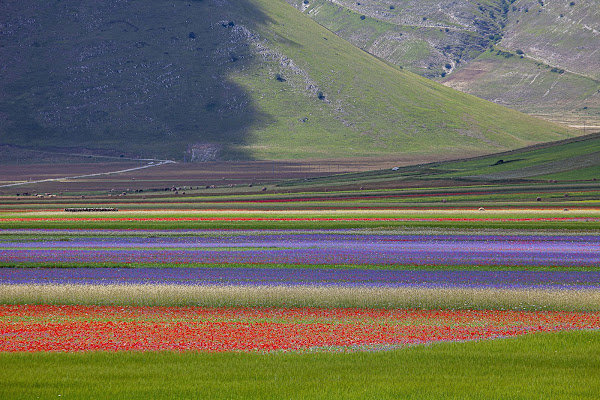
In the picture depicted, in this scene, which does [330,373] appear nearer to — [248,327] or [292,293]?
[248,327]

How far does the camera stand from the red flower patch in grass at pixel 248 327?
2470cm

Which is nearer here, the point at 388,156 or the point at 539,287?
the point at 539,287

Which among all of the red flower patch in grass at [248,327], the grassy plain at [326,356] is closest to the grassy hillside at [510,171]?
the grassy plain at [326,356]

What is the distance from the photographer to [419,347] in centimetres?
2342

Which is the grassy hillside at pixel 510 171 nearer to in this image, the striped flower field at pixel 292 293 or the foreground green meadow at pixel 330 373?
the striped flower field at pixel 292 293

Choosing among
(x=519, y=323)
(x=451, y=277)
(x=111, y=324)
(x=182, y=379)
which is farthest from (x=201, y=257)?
(x=182, y=379)

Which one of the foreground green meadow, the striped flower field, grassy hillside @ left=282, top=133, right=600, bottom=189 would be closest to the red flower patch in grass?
the striped flower field

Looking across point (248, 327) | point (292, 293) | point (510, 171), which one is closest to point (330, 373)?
point (248, 327)

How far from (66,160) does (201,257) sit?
152m

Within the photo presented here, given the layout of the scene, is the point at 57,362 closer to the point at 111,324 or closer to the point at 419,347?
the point at 111,324

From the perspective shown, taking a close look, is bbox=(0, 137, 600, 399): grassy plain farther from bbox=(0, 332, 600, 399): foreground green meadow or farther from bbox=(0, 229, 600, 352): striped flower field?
bbox=(0, 229, 600, 352): striped flower field

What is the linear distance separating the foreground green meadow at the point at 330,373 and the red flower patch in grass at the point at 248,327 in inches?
75.6

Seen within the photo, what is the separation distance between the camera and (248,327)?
2784 centimetres

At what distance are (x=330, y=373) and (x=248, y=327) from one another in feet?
27.3
